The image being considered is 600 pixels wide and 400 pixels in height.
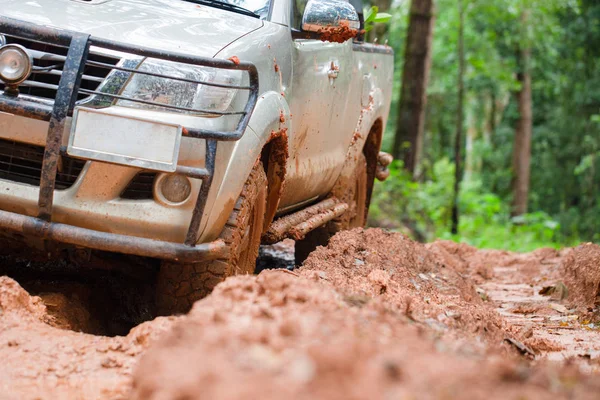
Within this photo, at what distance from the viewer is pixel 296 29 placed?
4.81m

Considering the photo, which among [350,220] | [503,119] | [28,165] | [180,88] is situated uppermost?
[180,88]

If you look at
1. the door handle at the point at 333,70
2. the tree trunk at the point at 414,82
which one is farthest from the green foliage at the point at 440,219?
the door handle at the point at 333,70

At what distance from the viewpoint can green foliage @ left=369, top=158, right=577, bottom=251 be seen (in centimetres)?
1277

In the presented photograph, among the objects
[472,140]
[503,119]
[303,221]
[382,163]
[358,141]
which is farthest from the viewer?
[472,140]

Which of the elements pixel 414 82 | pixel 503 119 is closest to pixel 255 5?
pixel 414 82

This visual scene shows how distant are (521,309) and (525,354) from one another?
219cm

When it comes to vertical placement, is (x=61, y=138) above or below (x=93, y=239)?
above

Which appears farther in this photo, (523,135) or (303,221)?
(523,135)

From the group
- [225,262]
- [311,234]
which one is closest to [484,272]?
[311,234]

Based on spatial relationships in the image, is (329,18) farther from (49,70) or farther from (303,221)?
(49,70)

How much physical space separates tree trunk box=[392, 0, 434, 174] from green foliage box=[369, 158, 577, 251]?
1.83 ft

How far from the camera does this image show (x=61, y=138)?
3.61 m

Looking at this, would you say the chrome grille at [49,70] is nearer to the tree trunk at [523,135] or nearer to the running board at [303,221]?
the running board at [303,221]

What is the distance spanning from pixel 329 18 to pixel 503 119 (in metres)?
24.4
